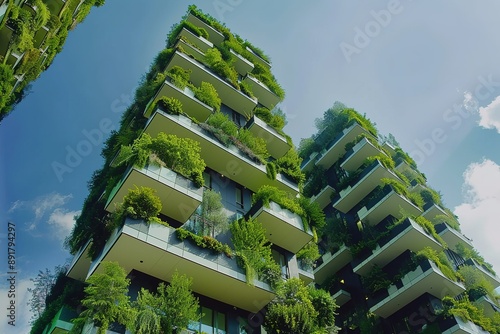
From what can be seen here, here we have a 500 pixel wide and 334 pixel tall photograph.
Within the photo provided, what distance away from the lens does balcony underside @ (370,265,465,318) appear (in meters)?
23.6

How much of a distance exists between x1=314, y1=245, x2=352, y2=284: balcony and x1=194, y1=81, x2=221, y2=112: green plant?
14891 mm

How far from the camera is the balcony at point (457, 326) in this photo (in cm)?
2147

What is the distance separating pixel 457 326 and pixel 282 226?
11562mm

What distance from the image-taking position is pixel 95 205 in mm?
17516

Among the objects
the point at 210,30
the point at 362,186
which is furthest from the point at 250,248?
the point at 210,30

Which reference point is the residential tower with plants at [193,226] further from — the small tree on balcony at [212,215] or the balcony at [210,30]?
the balcony at [210,30]

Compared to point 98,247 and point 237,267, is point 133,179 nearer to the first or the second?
point 98,247

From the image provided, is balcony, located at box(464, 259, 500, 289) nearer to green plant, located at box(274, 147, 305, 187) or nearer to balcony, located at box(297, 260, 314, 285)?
green plant, located at box(274, 147, 305, 187)

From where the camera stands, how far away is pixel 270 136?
24.3m

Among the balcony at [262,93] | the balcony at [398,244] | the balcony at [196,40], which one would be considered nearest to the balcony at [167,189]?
the balcony at [262,93]

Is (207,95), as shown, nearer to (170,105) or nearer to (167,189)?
(170,105)

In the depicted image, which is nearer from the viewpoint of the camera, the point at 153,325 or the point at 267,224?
the point at 153,325

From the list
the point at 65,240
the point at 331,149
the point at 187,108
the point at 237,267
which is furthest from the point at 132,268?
the point at 331,149

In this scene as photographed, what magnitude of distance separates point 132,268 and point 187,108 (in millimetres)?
10032
